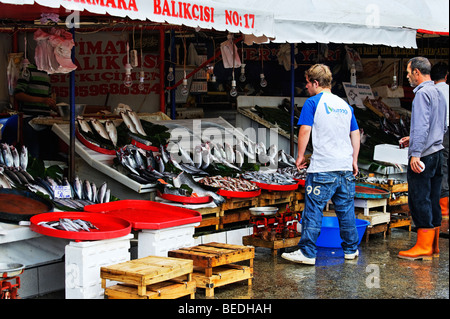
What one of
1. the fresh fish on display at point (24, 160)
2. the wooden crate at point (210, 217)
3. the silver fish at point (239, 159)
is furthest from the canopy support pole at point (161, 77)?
the fresh fish on display at point (24, 160)

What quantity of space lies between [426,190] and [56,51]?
14.2 ft

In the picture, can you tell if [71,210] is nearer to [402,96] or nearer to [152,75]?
[152,75]

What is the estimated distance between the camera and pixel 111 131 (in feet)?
30.7

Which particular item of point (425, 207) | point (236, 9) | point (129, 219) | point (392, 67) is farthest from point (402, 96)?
point (129, 219)

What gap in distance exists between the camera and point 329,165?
7.57 metres

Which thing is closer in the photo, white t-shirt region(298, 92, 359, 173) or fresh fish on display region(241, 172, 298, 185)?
white t-shirt region(298, 92, 359, 173)

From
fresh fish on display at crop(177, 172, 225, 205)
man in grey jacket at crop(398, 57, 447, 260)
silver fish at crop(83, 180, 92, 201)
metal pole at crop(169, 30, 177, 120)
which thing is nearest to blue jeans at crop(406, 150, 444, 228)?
man in grey jacket at crop(398, 57, 447, 260)

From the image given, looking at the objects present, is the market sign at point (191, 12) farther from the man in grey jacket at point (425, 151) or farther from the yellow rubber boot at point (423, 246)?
the yellow rubber boot at point (423, 246)

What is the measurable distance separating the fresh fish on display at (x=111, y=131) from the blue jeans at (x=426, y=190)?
12.0ft

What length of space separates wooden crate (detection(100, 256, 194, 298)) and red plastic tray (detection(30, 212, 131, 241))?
272 mm

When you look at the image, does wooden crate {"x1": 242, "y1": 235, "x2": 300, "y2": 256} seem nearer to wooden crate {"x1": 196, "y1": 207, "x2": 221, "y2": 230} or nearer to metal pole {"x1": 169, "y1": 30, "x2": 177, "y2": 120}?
wooden crate {"x1": 196, "y1": 207, "x2": 221, "y2": 230}

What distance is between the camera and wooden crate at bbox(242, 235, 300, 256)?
8.17 m

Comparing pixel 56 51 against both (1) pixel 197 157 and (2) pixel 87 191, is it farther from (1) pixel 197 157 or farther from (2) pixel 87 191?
(1) pixel 197 157

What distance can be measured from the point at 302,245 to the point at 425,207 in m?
1.46
